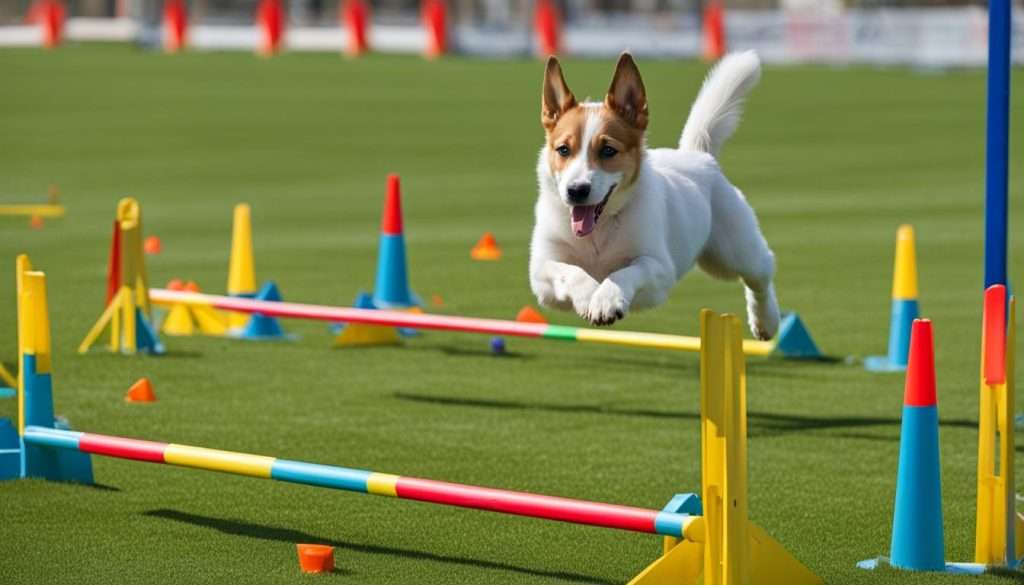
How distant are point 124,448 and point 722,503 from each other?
2.64 metres

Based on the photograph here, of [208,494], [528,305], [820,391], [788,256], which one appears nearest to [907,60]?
[788,256]

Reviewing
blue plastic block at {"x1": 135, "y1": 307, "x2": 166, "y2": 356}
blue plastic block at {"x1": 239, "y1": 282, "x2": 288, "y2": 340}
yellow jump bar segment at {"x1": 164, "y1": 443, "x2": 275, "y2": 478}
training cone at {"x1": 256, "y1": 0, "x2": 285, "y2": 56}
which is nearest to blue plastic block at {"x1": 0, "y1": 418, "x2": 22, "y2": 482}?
yellow jump bar segment at {"x1": 164, "y1": 443, "x2": 275, "y2": 478}

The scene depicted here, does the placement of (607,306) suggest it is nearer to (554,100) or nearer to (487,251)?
(554,100)

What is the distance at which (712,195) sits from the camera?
6.54 metres

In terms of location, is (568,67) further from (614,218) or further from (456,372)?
(614,218)

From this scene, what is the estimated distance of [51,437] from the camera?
821 centimetres

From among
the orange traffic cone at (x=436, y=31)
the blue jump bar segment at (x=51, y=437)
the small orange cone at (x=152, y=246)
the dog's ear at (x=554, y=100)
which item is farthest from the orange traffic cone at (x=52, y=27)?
the dog's ear at (x=554, y=100)

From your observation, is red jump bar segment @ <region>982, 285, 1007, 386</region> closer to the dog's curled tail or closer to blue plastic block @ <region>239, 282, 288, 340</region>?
the dog's curled tail

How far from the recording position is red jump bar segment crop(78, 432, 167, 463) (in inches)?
299

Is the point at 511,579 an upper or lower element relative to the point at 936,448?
Result: lower

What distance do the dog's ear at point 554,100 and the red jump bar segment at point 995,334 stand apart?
1975mm

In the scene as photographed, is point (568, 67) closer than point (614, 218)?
No

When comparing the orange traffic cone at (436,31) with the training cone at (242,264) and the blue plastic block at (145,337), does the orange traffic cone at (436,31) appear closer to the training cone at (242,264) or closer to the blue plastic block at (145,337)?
the training cone at (242,264)

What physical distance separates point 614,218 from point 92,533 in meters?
2.85
